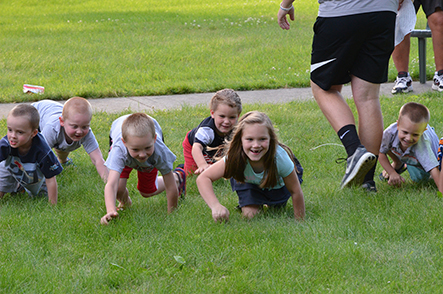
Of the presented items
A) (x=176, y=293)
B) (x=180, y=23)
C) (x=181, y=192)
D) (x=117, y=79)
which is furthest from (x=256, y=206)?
(x=180, y=23)

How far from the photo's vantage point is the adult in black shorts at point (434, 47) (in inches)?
290

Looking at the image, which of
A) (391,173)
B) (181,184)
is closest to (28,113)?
(181,184)

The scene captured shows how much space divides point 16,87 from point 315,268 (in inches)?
288

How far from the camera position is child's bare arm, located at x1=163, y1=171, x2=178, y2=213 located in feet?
13.3

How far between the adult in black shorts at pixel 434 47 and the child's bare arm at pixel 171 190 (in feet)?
16.7

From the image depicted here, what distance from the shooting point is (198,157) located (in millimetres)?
4785

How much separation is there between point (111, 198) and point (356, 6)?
2444 mm

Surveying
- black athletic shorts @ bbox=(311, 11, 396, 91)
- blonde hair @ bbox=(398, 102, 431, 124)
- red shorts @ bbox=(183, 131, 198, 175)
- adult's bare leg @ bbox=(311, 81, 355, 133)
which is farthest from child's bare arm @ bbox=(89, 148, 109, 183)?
blonde hair @ bbox=(398, 102, 431, 124)

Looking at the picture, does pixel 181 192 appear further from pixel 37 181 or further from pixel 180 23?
pixel 180 23

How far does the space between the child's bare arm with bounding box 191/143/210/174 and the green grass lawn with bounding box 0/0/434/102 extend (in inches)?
155

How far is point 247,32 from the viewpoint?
535 inches

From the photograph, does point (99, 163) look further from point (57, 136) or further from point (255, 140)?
point (255, 140)

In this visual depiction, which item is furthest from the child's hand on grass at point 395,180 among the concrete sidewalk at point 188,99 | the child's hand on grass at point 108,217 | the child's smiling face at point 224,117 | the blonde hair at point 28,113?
the concrete sidewalk at point 188,99

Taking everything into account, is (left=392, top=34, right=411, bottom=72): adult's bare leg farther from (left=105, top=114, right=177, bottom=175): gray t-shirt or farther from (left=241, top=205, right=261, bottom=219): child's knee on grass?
(left=105, top=114, right=177, bottom=175): gray t-shirt
